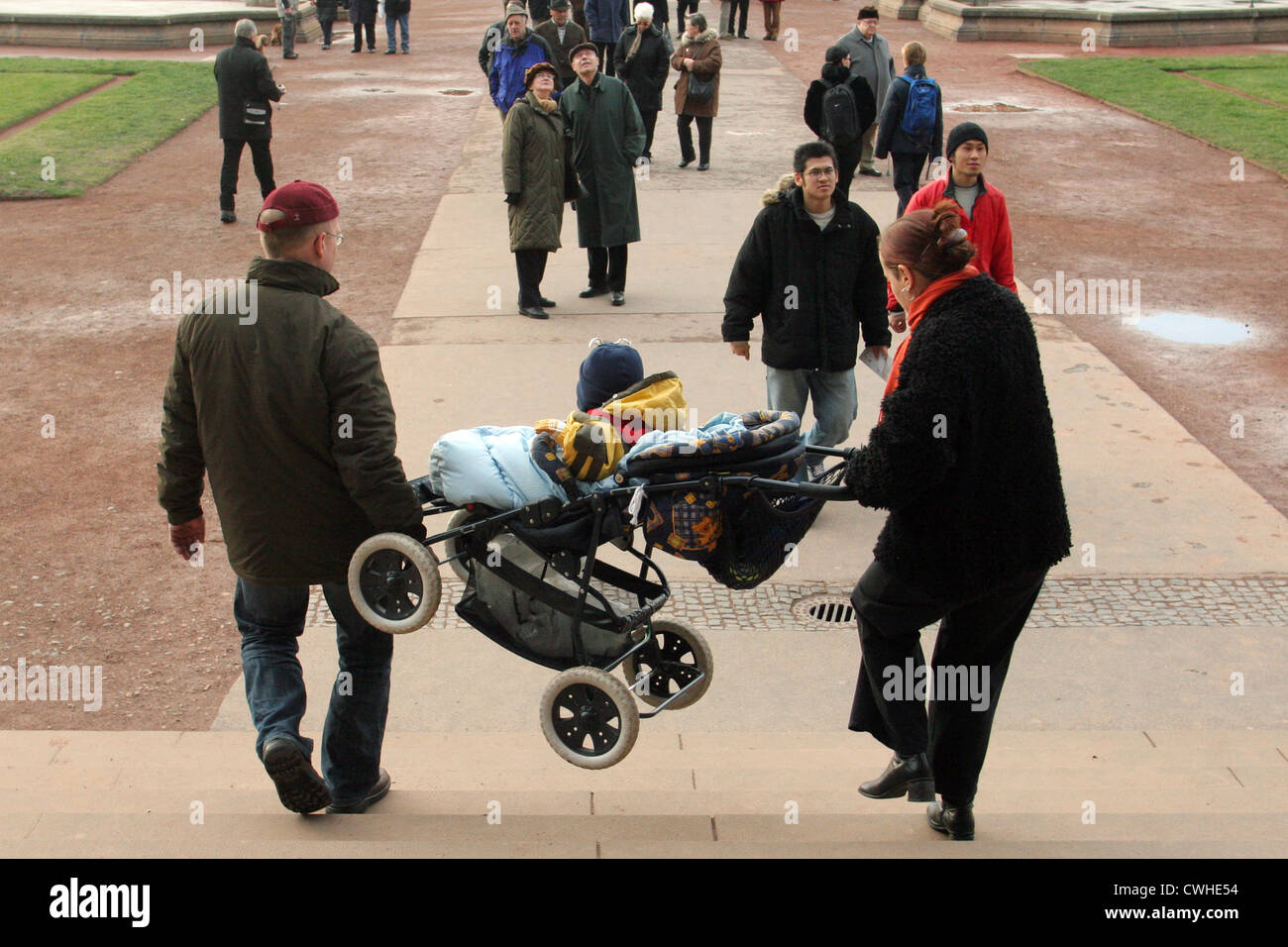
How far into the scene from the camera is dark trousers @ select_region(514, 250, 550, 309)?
9.78m

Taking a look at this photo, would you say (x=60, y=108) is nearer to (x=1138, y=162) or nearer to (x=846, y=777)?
(x=1138, y=162)

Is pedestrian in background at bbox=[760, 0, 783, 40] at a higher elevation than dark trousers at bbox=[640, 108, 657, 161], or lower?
higher

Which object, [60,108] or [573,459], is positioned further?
[60,108]

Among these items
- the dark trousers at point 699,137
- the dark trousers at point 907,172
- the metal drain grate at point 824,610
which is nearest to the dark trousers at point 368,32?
the dark trousers at point 699,137

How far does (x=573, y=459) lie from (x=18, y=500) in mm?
4471

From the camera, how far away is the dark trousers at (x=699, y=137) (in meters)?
14.6

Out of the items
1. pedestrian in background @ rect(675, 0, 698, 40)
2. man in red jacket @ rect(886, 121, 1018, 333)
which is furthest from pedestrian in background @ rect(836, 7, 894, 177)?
pedestrian in background @ rect(675, 0, 698, 40)

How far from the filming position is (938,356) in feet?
10.9

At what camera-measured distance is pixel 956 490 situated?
11.3 feet

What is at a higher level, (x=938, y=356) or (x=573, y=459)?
(x=938, y=356)

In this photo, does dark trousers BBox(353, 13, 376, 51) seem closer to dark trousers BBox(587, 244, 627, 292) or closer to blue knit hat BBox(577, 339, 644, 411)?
dark trousers BBox(587, 244, 627, 292)

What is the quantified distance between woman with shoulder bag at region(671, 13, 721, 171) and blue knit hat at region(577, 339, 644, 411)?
1068 cm

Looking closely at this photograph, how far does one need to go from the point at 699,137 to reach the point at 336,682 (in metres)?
11.7

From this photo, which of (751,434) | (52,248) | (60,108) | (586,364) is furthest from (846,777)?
(60,108)
